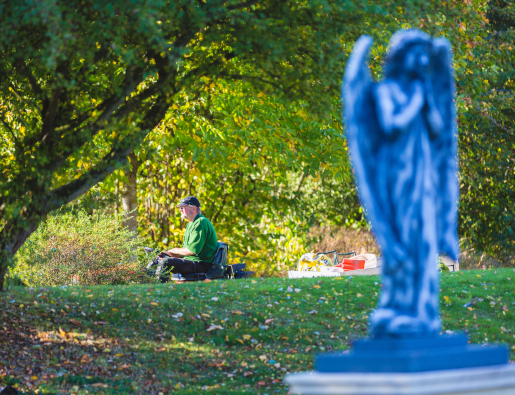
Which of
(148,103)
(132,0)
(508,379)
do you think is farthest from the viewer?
(148,103)

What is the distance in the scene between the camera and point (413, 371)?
356cm

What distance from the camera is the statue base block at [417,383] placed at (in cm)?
343

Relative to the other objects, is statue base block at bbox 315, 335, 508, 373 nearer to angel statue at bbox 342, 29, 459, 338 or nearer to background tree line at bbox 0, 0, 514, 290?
angel statue at bbox 342, 29, 459, 338

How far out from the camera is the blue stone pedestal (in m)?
3.48

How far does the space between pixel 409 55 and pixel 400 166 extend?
671 mm

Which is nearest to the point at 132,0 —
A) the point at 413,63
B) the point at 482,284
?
the point at 413,63

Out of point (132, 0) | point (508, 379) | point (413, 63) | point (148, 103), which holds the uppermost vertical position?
point (132, 0)

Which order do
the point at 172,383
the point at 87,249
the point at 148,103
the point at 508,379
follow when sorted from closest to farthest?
the point at 508,379
the point at 172,383
the point at 148,103
the point at 87,249

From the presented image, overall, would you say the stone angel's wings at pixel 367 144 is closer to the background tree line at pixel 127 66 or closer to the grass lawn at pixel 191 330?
the background tree line at pixel 127 66

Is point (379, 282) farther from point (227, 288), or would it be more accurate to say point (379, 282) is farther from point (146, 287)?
point (146, 287)

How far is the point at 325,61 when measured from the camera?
27.4ft

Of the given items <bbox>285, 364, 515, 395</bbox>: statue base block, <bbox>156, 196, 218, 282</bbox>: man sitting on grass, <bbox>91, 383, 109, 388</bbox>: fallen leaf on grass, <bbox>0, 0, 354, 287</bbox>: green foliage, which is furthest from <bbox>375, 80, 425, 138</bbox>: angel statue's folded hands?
<bbox>156, 196, 218, 282</bbox>: man sitting on grass

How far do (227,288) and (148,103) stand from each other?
4.05 metres

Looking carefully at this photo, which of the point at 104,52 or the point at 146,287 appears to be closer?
the point at 104,52
